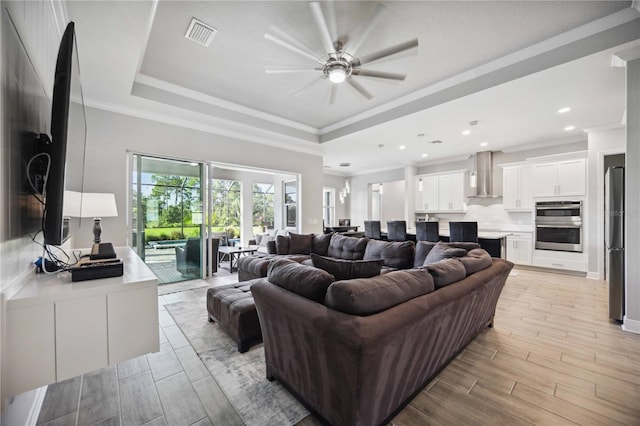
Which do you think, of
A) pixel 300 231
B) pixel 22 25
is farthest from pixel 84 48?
pixel 300 231

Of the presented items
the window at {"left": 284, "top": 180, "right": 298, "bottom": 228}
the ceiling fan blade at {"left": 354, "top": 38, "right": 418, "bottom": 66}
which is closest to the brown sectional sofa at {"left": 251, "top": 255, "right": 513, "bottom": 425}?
the ceiling fan blade at {"left": 354, "top": 38, "right": 418, "bottom": 66}

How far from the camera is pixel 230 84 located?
391cm

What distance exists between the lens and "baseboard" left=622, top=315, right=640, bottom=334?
276 centimetres

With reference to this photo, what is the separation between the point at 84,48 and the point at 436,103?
14.2 ft

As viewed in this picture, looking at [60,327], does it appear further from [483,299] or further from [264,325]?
[483,299]

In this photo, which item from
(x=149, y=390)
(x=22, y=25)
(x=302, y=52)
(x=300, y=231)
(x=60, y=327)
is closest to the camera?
(x=60, y=327)

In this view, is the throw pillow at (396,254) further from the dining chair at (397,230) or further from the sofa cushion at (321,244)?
the dining chair at (397,230)

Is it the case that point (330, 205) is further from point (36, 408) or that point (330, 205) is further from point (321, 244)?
point (36, 408)

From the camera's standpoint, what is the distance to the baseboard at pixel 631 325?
9.05 ft

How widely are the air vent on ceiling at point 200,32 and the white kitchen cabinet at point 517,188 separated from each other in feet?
22.0

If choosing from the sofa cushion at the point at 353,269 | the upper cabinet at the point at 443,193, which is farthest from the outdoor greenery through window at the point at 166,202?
the upper cabinet at the point at 443,193

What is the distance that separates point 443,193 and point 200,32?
694cm

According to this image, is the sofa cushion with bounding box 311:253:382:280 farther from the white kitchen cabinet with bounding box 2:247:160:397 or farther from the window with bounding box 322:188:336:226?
the window with bounding box 322:188:336:226

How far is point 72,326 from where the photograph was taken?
1.12m
